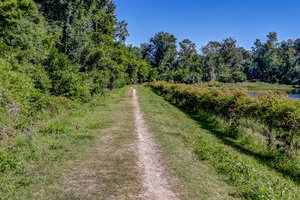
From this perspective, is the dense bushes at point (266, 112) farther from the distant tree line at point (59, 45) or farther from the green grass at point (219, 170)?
the distant tree line at point (59, 45)

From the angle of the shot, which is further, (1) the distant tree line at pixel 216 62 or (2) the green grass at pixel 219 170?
(1) the distant tree line at pixel 216 62

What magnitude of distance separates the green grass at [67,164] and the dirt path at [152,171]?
10.6 inches

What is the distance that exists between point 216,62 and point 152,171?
334 ft

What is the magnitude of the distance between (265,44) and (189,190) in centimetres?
12301

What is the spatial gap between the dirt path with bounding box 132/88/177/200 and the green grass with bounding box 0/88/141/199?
268 millimetres

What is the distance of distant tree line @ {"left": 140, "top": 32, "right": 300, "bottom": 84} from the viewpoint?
315ft

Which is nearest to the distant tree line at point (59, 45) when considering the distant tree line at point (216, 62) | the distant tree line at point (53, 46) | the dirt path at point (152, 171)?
the distant tree line at point (53, 46)

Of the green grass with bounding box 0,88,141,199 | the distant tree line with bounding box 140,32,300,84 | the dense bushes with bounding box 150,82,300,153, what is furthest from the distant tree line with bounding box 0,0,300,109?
the distant tree line with bounding box 140,32,300,84

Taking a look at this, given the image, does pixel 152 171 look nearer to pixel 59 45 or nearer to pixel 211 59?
pixel 59 45

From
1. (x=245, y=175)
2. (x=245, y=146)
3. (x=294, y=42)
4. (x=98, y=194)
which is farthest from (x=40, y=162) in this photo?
(x=294, y=42)

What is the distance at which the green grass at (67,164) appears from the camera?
662 cm

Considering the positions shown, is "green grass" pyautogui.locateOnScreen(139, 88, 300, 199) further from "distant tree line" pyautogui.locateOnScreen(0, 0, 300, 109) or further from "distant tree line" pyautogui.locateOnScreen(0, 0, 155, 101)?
"distant tree line" pyautogui.locateOnScreen(0, 0, 155, 101)

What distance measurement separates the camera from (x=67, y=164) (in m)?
8.45

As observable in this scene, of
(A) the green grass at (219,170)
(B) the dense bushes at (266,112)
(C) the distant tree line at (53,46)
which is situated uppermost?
(C) the distant tree line at (53,46)
